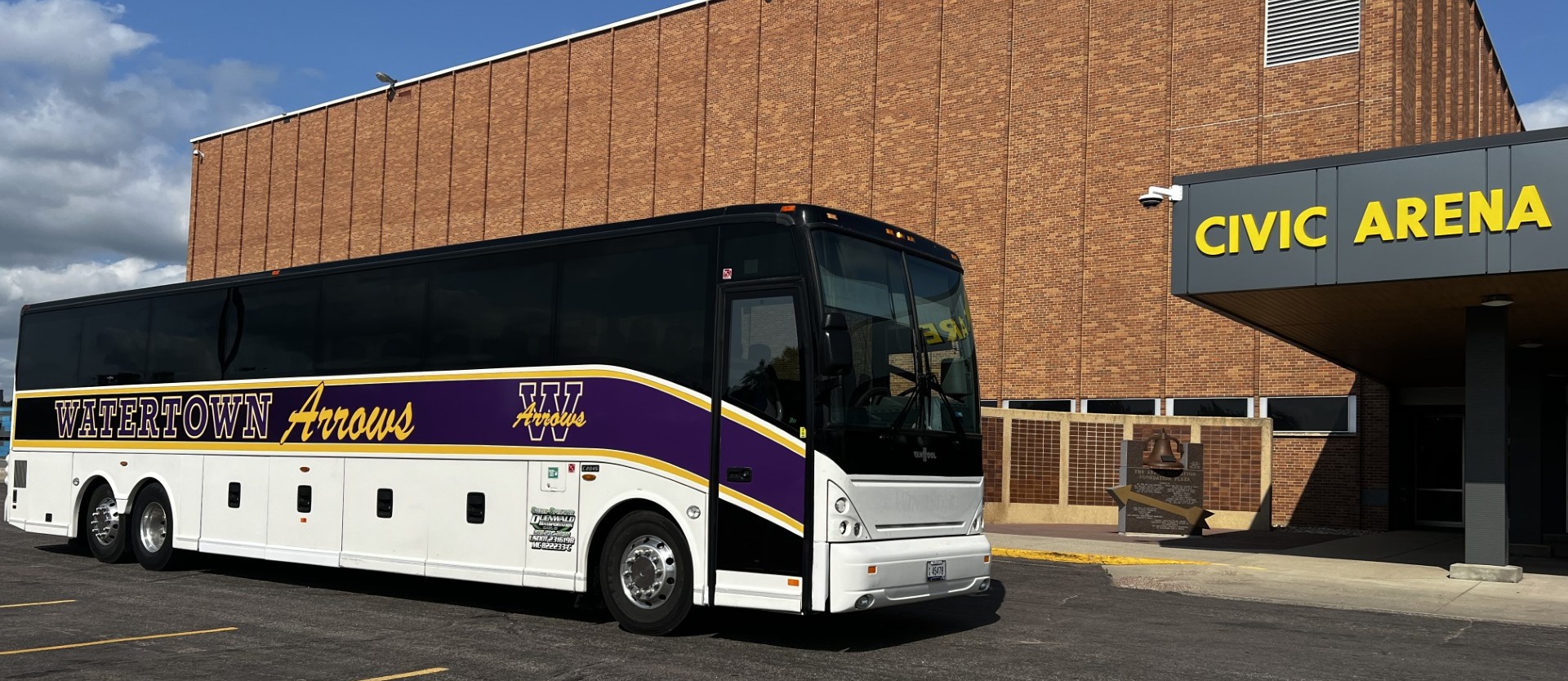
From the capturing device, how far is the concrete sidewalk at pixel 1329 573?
43.4 ft

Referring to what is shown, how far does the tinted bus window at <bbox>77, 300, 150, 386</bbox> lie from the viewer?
15.5m

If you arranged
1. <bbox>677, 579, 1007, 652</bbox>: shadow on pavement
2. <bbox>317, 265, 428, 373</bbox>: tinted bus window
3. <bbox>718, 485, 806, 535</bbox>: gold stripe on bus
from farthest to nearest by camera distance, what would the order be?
<bbox>317, 265, 428, 373</bbox>: tinted bus window → <bbox>677, 579, 1007, 652</bbox>: shadow on pavement → <bbox>718, 485, 806, 535</bbox>: gold stripe on bus

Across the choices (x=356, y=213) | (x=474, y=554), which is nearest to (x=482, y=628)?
(x=474, y=554)

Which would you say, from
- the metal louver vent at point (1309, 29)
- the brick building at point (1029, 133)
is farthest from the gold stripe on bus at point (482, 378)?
the metal louver vent at point (1309, 29)

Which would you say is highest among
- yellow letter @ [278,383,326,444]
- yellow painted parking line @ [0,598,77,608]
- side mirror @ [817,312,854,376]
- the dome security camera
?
the dome security camera

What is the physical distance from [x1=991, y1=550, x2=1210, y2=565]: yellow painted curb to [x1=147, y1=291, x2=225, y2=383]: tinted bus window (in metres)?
10.8

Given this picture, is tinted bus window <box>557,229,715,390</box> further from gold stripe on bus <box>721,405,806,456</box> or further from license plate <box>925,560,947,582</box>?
license plate <box>925,560,947,582</box>

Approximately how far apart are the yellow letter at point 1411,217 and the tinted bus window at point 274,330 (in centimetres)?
1218

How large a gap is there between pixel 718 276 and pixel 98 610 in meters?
6.49

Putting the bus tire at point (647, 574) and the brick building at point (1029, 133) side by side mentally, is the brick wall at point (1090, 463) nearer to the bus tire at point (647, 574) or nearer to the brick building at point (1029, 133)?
the brick building at point (1029, 133)

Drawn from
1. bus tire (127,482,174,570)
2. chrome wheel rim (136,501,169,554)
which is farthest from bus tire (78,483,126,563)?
chrome wheel rim (136,501,169,554)

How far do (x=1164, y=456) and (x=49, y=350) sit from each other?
1805 centimetres

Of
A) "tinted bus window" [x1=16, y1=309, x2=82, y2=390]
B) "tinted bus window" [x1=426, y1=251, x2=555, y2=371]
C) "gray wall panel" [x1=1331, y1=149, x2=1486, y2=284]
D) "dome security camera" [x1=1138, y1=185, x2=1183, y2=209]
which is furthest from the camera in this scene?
"tinted bus window" [x1=16, y1=309, x2=82, y2=390]

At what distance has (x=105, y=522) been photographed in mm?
15633
